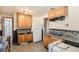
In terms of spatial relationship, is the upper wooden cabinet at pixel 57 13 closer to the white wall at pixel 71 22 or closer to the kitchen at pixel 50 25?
the kitchen at pixel 50 25

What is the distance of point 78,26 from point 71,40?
0.27 metres

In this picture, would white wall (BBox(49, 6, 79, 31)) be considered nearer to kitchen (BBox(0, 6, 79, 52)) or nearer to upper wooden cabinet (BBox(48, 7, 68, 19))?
kitchen (BBox(0, 6, 79, 52))

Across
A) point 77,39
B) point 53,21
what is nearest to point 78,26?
point 77,39

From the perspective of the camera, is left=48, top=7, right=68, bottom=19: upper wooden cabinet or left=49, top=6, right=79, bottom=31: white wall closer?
left=49, top=6, right=79, bottom=31: white wall

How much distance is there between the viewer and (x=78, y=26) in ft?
5.26

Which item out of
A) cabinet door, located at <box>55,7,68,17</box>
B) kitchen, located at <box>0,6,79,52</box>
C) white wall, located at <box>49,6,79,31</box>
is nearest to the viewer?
kitchen, located at <box>0,6,79,52</box>

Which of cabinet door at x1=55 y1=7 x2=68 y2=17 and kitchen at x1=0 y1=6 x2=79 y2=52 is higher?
cabinet door at x1=55 y1=7 x2=68 y2=17

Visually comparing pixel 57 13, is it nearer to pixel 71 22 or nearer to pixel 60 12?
pixel 60 12

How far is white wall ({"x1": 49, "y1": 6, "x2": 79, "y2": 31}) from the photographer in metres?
1.64

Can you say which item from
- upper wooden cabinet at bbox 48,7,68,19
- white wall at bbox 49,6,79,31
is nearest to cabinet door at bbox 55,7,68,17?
upper wooden cabinet at bbox 48,7,68,19

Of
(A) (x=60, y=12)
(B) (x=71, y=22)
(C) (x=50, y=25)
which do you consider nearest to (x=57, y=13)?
(A) (x=60, y=12)

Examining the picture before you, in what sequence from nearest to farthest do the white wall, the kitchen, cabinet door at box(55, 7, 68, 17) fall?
the kitchen → the white wall → cabinet door at box(55, 7, 68, 17)
